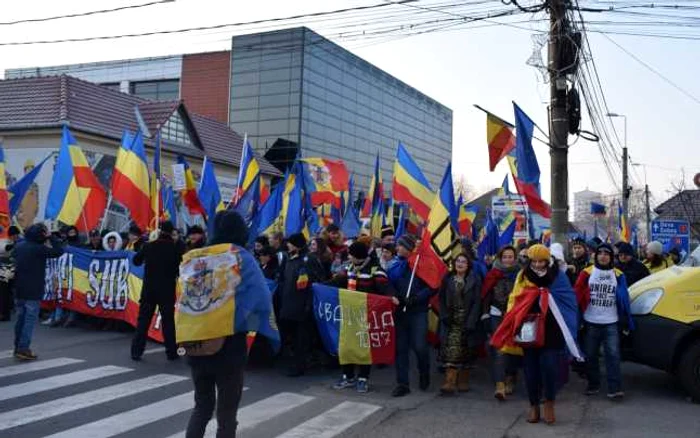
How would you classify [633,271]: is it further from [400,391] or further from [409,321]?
[400,391]

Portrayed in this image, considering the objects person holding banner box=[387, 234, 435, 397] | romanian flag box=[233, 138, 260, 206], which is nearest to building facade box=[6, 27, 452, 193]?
romanian flag box=[233, 138, 260, 206]

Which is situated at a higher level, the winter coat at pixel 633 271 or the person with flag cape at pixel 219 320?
the winter coat at pixel 633 271

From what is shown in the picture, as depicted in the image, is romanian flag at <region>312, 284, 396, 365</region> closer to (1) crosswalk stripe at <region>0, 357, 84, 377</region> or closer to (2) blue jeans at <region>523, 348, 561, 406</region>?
(2) blue jeans at <region>523, 348, 561, 406</region>

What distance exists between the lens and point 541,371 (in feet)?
20.3

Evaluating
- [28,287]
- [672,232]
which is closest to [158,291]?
[28,287]

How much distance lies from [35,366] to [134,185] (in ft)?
14.3

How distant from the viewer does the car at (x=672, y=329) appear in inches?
276

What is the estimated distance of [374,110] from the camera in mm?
59219

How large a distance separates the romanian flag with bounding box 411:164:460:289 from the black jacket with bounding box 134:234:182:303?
10.7ft

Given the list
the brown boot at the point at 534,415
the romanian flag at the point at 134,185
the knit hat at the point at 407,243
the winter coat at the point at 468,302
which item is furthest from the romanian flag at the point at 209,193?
the brown boot at the point at 534,415

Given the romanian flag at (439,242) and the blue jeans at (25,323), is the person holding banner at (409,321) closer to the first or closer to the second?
the romanian flag at (439,242)

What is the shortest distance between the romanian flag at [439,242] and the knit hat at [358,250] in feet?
1.86

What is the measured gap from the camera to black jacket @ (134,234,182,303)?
340 inches

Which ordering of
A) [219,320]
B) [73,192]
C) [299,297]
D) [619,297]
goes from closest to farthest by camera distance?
[219,320] < [619,297] < [299,297] < [73,192]
